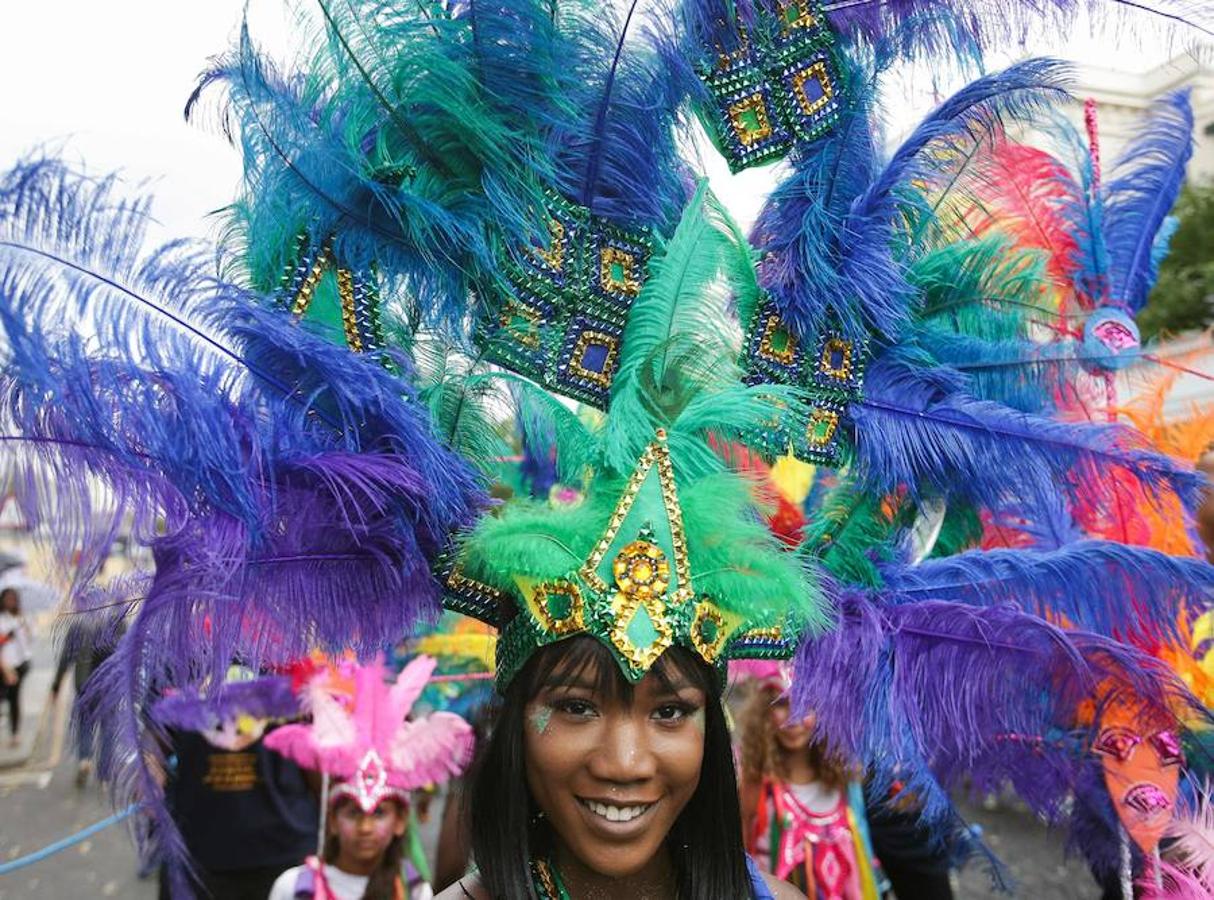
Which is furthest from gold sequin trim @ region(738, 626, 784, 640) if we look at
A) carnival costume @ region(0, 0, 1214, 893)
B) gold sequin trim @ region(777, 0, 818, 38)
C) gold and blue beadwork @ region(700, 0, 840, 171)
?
gold sequin trim @ region(777, 0, 818, 38)

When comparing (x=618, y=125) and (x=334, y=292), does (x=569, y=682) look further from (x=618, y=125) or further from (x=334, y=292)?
(x=618, y=125)

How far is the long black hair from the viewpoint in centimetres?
178

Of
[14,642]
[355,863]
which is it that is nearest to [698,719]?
[355,863]

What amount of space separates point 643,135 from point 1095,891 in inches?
240

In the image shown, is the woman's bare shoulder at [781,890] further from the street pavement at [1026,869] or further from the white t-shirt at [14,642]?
the white t-shirt at [14,642]

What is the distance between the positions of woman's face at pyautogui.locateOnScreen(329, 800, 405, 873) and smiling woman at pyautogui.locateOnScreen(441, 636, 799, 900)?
1.90 meters

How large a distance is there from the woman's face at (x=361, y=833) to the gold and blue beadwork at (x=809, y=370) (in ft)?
7.71

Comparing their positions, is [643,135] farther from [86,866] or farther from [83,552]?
[86,866]

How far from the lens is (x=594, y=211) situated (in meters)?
2.06

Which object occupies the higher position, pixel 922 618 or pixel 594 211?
pixel 594 211

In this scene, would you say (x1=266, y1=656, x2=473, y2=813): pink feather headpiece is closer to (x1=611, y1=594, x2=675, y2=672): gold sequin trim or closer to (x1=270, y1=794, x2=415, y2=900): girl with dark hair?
(x1=270, y1=794, x2=415, y2=900): girl with dark hair

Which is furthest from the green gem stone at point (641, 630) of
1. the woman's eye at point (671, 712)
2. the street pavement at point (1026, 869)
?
the street pavement at point (1026, 869)

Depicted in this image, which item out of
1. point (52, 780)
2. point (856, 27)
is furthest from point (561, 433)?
point (52, 780)

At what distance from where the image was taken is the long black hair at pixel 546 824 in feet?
5.83
